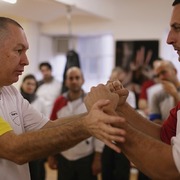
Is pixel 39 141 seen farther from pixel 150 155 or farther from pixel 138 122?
pixel 138 122

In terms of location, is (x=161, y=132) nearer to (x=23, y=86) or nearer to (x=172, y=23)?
(x=172, y=23)

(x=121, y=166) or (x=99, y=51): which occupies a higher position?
(x=99, y=51)

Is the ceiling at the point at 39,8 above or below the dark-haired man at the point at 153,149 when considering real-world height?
above

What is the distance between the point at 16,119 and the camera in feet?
5.35

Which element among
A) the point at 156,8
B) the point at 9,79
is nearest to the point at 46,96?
the point at 156,8

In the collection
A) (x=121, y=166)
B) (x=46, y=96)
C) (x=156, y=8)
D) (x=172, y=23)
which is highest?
(x=156, y=8)

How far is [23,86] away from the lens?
4.54m

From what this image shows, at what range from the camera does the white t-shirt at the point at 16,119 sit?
5.03 feet

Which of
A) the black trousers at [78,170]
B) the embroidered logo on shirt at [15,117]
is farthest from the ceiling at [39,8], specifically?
the embroidered logo on shirt at [15,117]

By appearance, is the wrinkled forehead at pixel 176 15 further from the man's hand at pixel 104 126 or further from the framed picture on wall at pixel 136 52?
the framed picture on wall at pixel 136 52

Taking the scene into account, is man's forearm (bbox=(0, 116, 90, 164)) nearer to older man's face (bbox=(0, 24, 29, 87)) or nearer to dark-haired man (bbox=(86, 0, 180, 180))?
dark-haired man (bbox=(86, 0, 180, 180))

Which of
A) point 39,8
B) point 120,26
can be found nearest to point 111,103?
point 39,8

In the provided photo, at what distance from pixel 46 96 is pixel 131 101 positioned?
174 centimetres

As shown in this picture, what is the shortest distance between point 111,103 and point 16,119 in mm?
515
